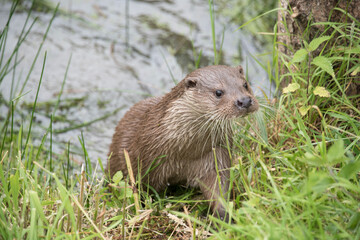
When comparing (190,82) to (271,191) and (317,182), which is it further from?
(317,182)

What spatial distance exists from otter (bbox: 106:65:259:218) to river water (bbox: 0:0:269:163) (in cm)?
145

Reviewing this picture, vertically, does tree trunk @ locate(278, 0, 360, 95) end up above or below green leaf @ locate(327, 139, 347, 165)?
above

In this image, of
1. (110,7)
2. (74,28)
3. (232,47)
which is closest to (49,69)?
(74,28)

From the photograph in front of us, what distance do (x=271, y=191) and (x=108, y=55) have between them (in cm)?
329

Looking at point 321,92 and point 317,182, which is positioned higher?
point 321,92

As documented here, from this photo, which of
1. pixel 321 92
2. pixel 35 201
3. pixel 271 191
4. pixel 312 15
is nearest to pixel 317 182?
pixel 271 191

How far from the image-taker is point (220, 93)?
2656mm

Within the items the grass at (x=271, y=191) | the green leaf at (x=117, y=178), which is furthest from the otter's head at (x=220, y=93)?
the green leaf at (x=117, y=178)

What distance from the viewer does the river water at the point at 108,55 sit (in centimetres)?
460

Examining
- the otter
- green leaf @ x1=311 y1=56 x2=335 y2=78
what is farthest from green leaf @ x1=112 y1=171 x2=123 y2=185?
green leaf @ x1=311 y1=56 x2=335 y2=78

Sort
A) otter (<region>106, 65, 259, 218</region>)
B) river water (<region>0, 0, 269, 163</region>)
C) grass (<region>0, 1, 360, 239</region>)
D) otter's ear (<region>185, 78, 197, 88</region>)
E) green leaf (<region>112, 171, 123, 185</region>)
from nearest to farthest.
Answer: grass (<region>0, 1, 360, 239</region>)
green leaf (<region>112, 171, 123, 185</region>)
otter (<region>106, 65, 259, 218</region>)
otter's ear (<region>185, 78, 197, 88</region>)
river water (<region>0, 0, 269, 163</region>)

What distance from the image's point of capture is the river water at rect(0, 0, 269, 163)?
4.60 m

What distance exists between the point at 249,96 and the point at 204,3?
354 centimetres

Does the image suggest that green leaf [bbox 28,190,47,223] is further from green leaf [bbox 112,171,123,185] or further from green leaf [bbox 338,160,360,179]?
green leaf [bbox 338,160,360,179]
